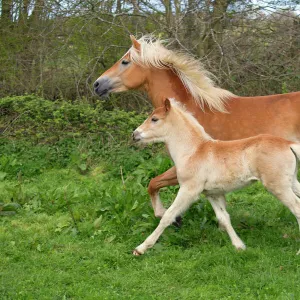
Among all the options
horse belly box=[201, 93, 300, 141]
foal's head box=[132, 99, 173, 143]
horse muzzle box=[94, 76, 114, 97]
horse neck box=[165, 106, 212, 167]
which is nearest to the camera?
horse neck box=[165, 106, 212, 167]

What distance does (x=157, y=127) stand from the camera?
5832 millimetres

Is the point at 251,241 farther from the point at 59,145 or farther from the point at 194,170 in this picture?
the point at 59,145

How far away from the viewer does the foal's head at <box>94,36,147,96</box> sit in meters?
6.64

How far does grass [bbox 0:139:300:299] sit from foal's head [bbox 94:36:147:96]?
1410 mm

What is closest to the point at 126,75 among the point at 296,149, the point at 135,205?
the point at 135,205

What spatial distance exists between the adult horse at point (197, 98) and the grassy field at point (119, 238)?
685mm

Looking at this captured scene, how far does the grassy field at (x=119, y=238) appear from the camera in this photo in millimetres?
4664

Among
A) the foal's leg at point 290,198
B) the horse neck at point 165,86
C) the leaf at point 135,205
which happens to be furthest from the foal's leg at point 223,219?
the horse neck at point 165,86

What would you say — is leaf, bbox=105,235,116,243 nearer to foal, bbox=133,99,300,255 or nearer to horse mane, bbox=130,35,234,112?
foal, bbox=133,99,300,255

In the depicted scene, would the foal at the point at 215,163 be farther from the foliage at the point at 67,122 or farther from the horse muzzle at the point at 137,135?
the foliage at the point at 67,122

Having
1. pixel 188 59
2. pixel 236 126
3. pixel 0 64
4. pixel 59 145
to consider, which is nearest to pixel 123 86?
pixel 188 59

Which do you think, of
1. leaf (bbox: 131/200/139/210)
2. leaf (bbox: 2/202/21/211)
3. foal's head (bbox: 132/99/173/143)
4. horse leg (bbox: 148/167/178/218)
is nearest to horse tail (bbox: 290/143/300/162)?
foal's head (bbox: 132/99/173/143)

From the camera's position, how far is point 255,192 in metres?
7.98

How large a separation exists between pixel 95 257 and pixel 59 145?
517cm
